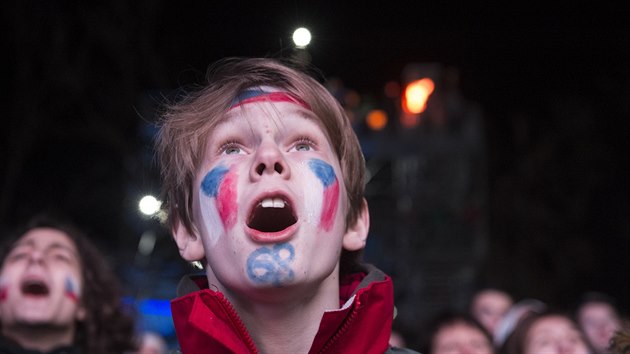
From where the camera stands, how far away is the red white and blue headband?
2256 mm

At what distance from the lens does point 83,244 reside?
366 centimetres

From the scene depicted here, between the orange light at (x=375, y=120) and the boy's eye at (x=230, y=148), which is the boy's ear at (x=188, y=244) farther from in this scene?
the orange light at (x=375, y=120)

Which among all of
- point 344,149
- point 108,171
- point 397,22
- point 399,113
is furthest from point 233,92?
point 399,113

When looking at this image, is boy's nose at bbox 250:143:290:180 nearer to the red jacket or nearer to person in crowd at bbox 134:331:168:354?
the red jacket

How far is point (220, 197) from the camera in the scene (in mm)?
2104

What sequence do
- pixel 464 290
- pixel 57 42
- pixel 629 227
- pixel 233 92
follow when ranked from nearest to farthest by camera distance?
pixel 233 92 → pixel 57 42 → pixel 629 227 → pixel 464 290

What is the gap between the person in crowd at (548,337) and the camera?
149 inches

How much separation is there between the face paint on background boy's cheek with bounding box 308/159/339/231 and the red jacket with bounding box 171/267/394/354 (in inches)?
6.8

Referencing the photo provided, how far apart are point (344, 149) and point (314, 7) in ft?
3.44

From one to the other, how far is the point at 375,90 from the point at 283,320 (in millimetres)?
6591

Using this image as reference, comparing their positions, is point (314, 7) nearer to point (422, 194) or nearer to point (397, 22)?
point (397, 22)

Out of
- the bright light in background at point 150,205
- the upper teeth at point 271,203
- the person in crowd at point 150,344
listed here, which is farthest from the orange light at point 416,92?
the upper teeth at point 271,203

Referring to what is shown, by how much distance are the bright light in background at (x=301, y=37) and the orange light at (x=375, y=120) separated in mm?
11098

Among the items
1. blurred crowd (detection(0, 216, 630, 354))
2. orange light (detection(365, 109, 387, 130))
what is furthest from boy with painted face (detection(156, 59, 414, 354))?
orange light (detection(365, 109, 387, 130))
